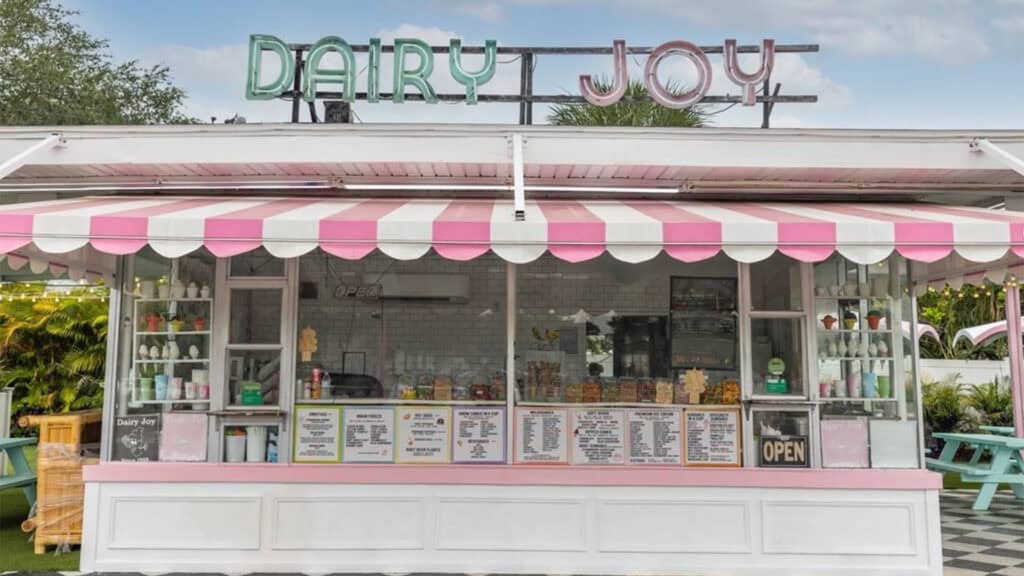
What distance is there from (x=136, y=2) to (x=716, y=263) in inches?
937

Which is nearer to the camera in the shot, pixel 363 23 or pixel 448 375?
pixel 448 375

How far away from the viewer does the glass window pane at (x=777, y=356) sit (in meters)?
5.82

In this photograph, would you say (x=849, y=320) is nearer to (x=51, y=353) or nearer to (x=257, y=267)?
(x=257, y=267)

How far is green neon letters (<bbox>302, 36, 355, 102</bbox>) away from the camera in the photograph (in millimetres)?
6375

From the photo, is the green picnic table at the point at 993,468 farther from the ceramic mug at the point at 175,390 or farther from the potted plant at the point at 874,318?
the ceramic mug at the point at 175,390

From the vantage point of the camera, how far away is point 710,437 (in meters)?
5.79

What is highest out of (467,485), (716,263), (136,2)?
(136,2)

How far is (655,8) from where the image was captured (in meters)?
18.8

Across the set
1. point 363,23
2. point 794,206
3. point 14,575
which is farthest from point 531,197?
point 363,23

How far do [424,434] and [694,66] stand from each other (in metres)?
3.69

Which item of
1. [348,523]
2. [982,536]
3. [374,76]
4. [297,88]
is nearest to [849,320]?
[982,536]

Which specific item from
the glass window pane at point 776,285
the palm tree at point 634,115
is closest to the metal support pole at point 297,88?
the glass window pane at point 776,285

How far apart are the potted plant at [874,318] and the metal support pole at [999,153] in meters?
1.35

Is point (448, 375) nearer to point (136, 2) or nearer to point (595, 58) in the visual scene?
point (595, 58)
